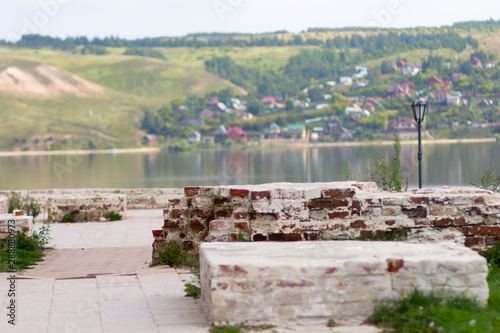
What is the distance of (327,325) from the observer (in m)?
4.58

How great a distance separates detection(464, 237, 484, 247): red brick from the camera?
645 cm

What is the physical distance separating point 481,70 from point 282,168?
73369 millimetres

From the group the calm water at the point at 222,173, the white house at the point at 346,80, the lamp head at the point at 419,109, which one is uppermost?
the white house at the point at 346,80

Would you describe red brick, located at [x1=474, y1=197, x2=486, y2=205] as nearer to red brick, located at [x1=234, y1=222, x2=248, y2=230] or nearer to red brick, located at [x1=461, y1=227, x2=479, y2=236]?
red brick, located at [x1=461, y1=227, x2=479, y2=236]

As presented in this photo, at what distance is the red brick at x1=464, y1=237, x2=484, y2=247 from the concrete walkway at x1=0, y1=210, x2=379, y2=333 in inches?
91.9

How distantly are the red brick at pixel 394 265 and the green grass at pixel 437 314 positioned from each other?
0.19 meters

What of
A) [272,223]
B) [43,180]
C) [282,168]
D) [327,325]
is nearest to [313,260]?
[327,325]

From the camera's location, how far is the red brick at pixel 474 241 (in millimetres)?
6453

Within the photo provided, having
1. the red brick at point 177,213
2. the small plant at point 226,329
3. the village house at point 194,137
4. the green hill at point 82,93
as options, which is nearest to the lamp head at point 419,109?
the red brick at point 177,213

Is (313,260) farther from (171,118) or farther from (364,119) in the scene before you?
(171,118)

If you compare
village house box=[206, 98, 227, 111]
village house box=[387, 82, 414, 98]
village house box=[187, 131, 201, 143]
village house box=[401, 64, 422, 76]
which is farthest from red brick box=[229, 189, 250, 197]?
village house box=[206, 98, 227, 111]

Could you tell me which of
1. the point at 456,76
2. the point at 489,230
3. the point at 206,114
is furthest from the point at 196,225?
the point at 206,114

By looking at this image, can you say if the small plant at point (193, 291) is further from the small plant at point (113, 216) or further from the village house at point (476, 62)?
the village house at point (476, 62)

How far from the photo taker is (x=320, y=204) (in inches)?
253
